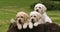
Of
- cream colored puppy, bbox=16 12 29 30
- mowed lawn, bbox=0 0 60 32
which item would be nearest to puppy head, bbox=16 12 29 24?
cream colored puppy, bbox=16 12 29 30

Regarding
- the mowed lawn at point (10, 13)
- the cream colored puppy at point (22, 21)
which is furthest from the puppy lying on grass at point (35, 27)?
the mowed lawn at point (10, 13)

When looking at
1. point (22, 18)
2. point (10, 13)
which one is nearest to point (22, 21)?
point (22, 18)

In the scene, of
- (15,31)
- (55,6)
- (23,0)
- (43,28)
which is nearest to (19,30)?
(15,31)

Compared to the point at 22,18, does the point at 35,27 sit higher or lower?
lower

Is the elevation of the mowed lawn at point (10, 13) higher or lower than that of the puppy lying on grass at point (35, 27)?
lower

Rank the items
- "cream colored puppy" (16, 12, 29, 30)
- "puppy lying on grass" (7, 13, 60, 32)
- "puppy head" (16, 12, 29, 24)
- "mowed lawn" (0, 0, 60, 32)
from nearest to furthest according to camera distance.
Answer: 1. "puppy lying on grass" (7, 13, 60, 32)
2. "cream colored puppy" (16, 12, 29, 30)
3. "puppy head" (16, 12, 29, 24)
4. "mowed lawn" (0, 0, 60, 32)

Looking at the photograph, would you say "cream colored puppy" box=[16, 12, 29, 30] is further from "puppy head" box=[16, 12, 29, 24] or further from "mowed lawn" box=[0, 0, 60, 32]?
"mowed lawn" box=[0, 0, 60, 32]

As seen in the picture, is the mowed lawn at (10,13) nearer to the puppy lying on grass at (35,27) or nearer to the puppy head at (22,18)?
the puppy head at (22,18)

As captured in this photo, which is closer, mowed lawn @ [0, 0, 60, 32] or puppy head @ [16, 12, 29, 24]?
puppy head @ [16, 12, 29, 24]

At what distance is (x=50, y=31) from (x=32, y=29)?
404 mm

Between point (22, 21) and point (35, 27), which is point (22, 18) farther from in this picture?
point (35, 27)

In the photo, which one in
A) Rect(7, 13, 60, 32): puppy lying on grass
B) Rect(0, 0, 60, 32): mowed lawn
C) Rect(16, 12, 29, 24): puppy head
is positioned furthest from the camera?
Rect(0, 0, 60, 32): mowed lawn

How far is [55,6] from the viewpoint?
25172 millimetres

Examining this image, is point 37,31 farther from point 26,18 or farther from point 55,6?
point 55,6
